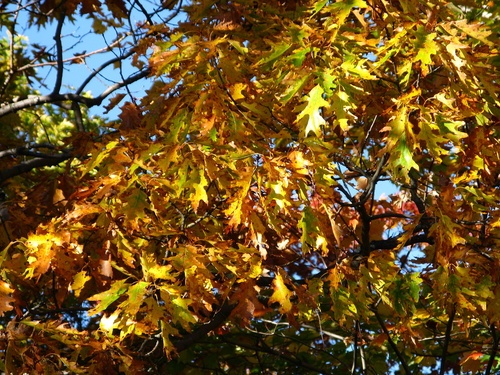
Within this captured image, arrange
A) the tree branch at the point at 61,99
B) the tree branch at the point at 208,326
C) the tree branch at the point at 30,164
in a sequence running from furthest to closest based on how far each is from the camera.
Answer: the tree branch at the point at 61,99, the tree branch at the point at 30,164, the tree branch at the point at 208,326

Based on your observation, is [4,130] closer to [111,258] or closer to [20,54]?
[20,54]

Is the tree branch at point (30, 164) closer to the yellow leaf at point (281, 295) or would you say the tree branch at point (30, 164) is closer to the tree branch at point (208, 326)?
the tree branch at point (208, 326)

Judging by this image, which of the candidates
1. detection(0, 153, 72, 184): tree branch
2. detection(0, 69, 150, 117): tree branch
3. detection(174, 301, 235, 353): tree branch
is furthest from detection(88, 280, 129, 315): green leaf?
detection(0, 69, 150, 117): tree branch

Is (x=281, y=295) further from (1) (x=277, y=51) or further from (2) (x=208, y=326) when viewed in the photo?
(1) (x=277, y=51)

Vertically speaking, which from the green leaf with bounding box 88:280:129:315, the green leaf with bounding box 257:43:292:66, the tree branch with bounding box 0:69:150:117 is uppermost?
the tree branch with bounding box 0:69:150:117

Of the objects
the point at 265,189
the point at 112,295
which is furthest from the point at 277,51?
the point at 112,295

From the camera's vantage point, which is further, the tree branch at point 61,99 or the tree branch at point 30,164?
the tree branch at point 61,99

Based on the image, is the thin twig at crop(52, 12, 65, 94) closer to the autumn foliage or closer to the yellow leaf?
the autumn foliage

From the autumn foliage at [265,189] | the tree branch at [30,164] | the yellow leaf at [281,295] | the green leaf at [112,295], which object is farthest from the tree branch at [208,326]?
the tree branch at [30,164]

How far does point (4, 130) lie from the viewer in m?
7.75

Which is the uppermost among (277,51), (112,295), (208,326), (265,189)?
(277,51)

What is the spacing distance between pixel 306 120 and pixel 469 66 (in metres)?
0.76

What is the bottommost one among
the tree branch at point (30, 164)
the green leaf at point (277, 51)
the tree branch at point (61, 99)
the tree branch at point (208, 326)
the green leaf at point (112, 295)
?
the green leaf at point (112, 295)

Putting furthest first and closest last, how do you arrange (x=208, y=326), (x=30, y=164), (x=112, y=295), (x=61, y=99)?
(x=61, y=99), (x=30, y=164), (x=208, y=326), (x=112, y=295)
